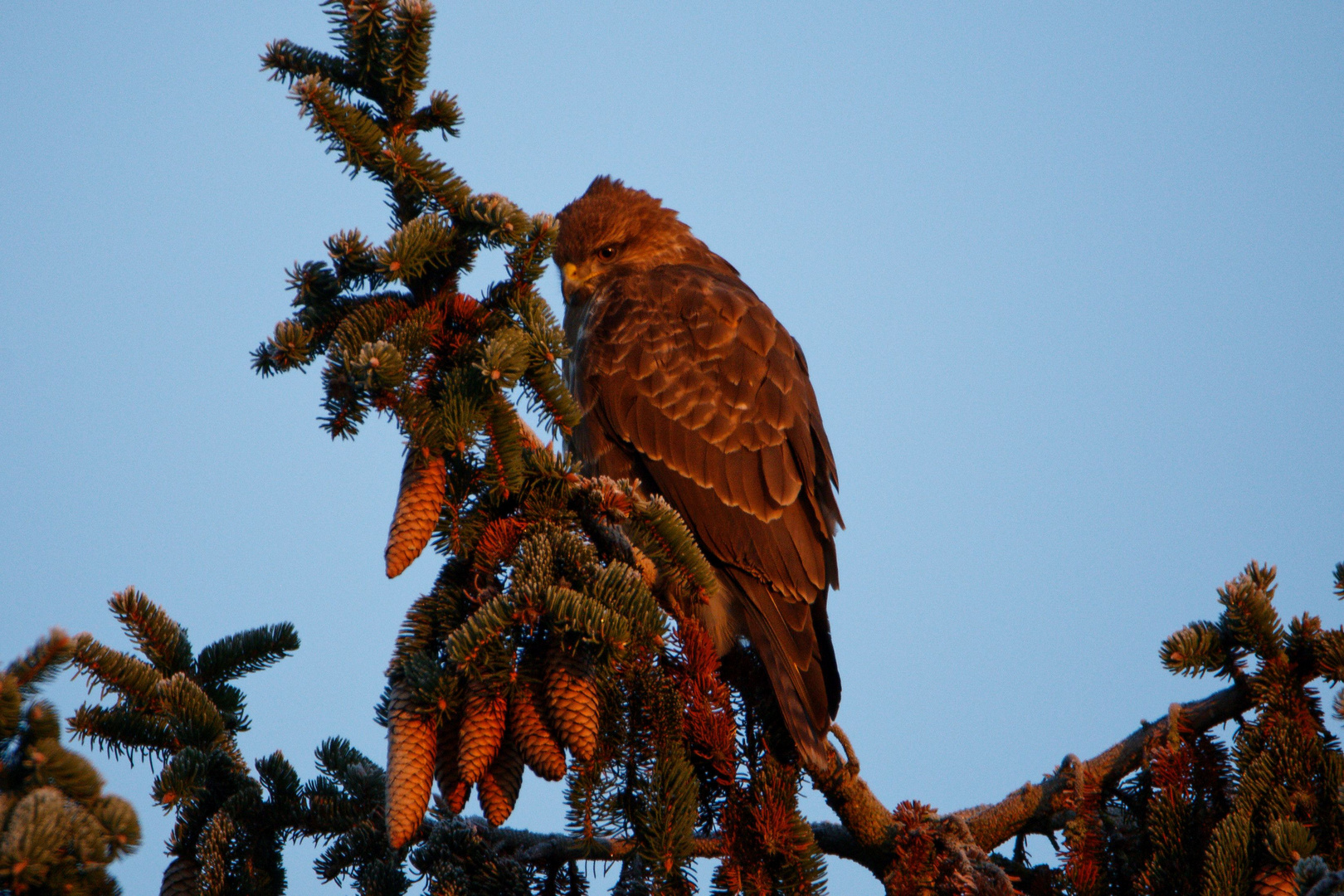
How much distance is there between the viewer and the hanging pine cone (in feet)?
7.46

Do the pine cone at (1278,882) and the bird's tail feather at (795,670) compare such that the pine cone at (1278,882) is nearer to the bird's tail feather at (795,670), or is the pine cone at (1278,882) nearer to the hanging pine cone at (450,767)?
the bird's tail feather at (795,670)

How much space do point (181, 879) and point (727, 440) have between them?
257cm

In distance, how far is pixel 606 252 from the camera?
5.42m

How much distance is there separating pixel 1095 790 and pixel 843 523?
1829 millimetres

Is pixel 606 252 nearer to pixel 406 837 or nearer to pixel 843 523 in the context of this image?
pixel 843 523

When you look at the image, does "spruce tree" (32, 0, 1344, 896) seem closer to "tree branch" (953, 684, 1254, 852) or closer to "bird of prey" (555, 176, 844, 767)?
"tree branch" (953, 684, 1254, 852)

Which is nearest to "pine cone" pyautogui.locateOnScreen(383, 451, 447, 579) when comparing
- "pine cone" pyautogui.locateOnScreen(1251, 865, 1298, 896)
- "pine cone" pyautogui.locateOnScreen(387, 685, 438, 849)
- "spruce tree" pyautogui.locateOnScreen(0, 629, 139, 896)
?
"pine cone" pyautogui.locateOnScreen(387, 685, 438, 849)

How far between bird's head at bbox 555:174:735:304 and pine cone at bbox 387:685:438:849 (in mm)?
3244

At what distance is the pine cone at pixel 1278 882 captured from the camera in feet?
7.33

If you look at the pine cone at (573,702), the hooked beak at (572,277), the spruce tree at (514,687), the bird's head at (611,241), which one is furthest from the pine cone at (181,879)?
the hooked beak at (572,277)

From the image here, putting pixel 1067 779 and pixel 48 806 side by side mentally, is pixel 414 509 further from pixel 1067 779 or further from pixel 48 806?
pixel 1067 779

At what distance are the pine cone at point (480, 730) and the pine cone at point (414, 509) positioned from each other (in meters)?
0.36

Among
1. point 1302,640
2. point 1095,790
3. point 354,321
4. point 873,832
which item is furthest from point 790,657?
point 354,321

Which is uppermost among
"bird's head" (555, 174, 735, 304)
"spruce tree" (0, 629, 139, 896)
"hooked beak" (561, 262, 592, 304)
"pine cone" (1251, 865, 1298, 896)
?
"bird's head" (555, 174, 735, 304)
